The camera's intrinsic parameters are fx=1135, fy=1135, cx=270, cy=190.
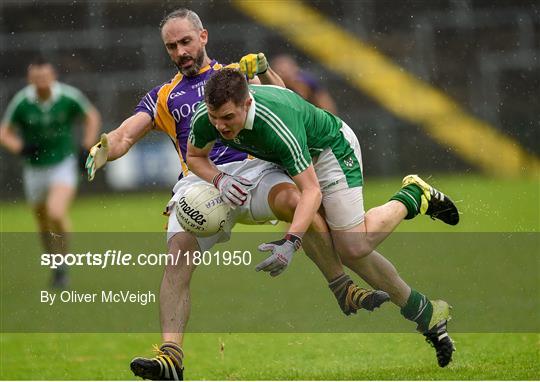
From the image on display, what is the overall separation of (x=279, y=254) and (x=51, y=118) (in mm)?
6053

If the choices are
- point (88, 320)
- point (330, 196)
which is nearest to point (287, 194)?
point (330, 196)

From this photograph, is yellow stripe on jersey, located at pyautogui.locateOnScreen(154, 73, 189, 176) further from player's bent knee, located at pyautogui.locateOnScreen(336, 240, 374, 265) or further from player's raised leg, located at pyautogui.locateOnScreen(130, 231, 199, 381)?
player's bent knee, located at pyautogui.locateOnScreen(336, 240, 374, 265)

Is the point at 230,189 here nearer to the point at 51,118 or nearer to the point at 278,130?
the point at 278,130

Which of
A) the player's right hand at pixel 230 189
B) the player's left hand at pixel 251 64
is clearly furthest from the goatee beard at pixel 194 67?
the player's right hand at pixel 230 189

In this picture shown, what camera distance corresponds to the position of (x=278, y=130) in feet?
16.8

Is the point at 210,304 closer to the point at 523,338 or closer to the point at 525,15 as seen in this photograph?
the point at 523,338

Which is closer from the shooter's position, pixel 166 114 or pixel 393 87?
pixel 166 114

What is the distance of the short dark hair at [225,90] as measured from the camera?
495 cm

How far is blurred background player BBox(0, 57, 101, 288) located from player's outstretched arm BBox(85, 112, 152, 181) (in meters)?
3.21

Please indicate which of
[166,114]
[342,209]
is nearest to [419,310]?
[342,209]

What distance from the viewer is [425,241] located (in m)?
9.50

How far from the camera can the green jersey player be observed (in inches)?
198

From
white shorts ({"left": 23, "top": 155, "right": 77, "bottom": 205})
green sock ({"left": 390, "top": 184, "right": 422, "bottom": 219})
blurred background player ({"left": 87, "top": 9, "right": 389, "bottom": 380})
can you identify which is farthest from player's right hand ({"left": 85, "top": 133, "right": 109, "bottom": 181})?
white shorts ({"left": 23, "top": 155, "right": 77, "bottom": 205})

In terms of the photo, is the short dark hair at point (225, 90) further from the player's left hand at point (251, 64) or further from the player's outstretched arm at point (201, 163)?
the player's left hand at point (251, 64)
